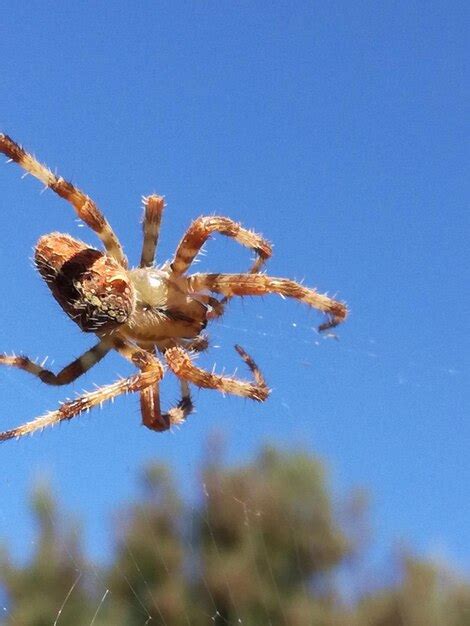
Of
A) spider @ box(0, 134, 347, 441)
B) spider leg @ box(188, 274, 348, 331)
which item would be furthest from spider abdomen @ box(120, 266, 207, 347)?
spider leg @ box(188, 274, 348, 331)

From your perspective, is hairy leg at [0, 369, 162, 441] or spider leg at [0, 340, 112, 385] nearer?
hairy leg at [0, 369, 162, 441]

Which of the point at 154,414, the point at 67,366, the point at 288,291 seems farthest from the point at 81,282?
the point at 288,291

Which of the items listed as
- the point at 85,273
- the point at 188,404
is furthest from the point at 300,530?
the point at 85,273

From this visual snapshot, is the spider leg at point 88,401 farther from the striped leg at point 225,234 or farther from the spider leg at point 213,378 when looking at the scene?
the striped leg at point 225,234

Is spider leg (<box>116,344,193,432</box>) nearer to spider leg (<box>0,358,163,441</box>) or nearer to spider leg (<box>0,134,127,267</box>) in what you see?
spider leg (<box>0,358,163,441</box>)

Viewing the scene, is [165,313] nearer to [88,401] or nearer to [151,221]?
[151,221]

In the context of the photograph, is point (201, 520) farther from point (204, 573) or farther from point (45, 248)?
point (45, 248)
